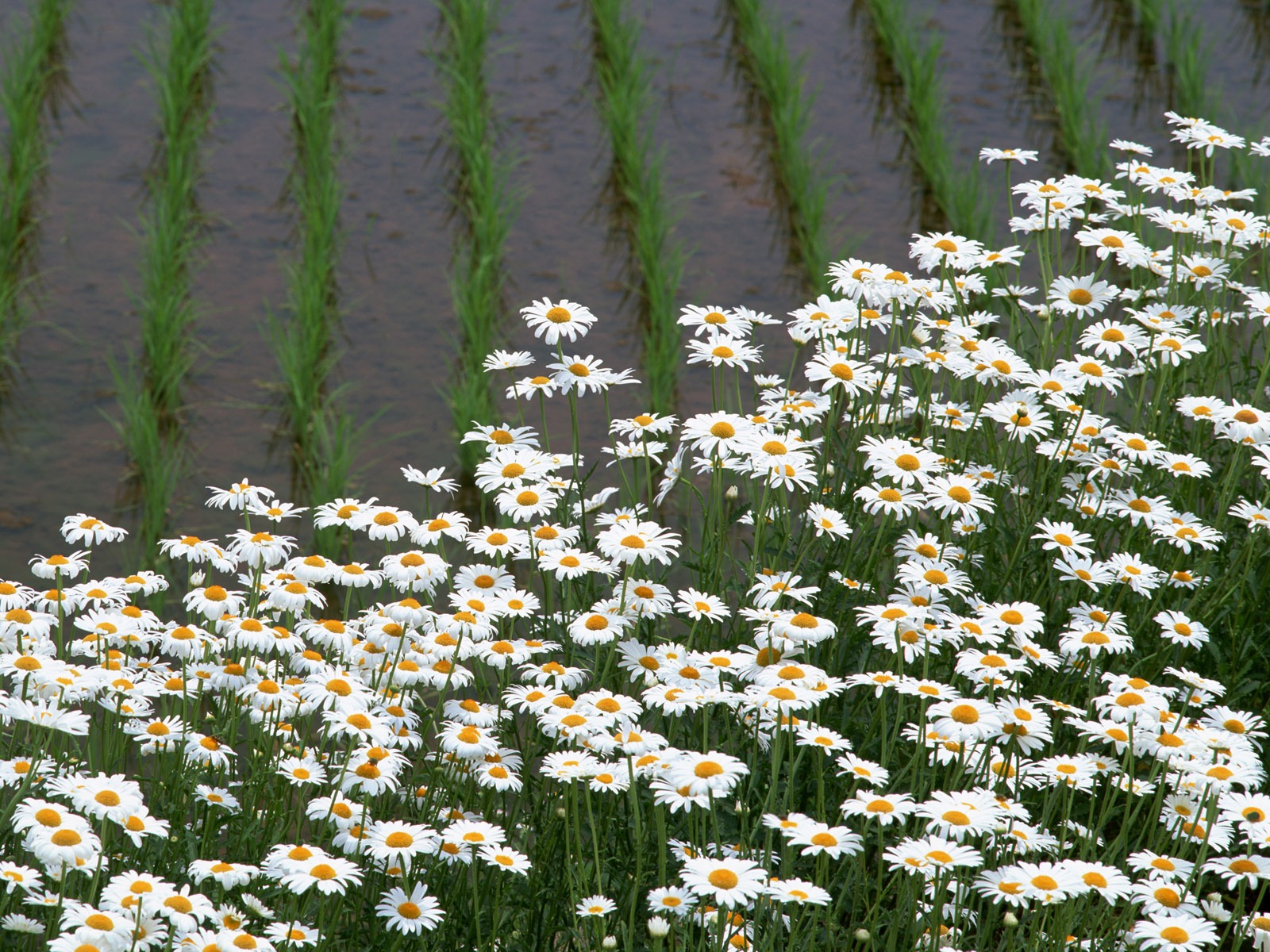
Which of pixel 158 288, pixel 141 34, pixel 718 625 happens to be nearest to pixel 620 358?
pixel 158 288

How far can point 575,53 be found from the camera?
6492 mm

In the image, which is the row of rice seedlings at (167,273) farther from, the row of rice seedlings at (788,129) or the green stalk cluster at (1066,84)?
the green stalk cluster at (1066,84)

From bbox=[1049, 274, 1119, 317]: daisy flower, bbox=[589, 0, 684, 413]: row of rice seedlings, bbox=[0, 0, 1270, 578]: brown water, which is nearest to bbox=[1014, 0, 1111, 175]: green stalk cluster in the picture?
bbox=[0, 0, 1270, 578]: brown water

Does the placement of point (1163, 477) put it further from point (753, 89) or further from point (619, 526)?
point (753, 89)

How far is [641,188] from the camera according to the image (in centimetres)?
519

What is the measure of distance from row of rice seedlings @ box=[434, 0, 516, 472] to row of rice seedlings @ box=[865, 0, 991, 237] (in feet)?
5.55

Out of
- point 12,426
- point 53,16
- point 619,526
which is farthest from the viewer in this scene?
point 53,16

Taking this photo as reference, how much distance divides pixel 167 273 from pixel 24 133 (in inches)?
45.4

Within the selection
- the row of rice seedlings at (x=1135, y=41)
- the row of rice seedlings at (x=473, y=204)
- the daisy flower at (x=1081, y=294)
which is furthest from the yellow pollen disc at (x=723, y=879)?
the row of rice seedlings at (x=1135, y=41)

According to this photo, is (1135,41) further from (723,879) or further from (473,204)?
(723,879)

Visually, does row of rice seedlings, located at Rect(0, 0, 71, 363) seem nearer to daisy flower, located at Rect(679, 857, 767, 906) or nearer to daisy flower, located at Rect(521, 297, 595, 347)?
daisy flower, located at Rect(521, 297, 595, 347)

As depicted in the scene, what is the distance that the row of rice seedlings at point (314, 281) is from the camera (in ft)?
13.7

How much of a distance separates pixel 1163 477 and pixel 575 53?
434 cm

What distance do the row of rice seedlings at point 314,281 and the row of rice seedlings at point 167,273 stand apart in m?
0.34
